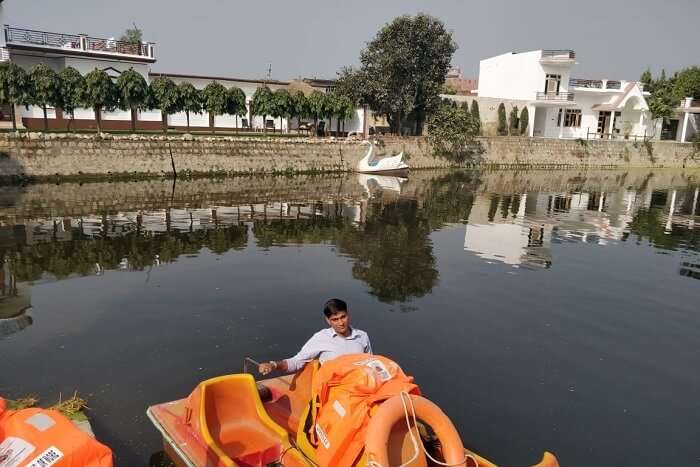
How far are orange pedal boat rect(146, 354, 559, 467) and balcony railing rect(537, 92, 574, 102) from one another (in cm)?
5108

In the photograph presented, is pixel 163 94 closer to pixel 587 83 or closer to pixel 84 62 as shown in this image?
pixel 84 62

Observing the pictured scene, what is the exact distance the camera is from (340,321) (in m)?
5.53

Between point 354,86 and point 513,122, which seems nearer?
point 354,86

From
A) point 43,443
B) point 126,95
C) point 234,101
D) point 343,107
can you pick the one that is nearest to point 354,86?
point 343,107

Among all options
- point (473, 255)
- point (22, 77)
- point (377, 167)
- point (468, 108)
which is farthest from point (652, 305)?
point (468, 108)

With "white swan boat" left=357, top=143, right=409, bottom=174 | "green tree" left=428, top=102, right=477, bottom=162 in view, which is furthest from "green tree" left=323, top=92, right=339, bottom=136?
"green tree" left=428, top=102, right=477, bottom=162

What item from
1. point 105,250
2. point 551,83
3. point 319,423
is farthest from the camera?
point 551,83

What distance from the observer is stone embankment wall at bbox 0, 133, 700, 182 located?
2572 centimetres

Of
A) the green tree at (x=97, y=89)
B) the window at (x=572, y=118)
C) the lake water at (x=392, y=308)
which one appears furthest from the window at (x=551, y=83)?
the green tree at (x=97, y=89)

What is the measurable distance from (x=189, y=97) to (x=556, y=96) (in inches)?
1425

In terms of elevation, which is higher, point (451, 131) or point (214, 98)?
point (214, 98)

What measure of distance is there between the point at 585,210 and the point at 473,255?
12450 millimetres

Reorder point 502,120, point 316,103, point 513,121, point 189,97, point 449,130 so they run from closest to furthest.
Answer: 1. point 189,97
2. point 316,103
3. point 449,130
4. point 502,120
5. point 513,121

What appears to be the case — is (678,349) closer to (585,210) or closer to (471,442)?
(471,442)
